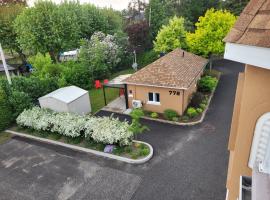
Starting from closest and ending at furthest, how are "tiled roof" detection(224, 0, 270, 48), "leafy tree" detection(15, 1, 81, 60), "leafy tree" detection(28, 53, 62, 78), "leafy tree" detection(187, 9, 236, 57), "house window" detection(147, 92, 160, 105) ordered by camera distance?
"tiled roof" detection(224, 0, 270, 48) → "house window" detection(147, 92, 160, 105) → "leafy tree" detection(28, 53, 62, 78) → "leafy tree" detection(187, 9, 236, 57) → "leafy tree" detection(15, 1, 81, 60)

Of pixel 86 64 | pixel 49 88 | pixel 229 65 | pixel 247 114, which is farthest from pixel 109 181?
pixel 229 65

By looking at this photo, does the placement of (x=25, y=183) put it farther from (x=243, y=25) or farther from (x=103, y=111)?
(x=243, y=25)

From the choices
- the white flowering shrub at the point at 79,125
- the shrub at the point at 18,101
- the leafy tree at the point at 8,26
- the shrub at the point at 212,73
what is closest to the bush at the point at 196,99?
the shrub at the point at 212,73

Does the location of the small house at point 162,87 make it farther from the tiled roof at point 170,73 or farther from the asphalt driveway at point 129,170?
the asphalt driveway at point 129,170

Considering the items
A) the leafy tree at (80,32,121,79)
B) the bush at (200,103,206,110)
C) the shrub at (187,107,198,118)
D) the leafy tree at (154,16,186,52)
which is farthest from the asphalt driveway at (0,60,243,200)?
the leafy tree at (154,16,186,52)

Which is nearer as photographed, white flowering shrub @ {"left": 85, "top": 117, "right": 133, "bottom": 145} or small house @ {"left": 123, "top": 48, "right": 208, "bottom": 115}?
white flowering shrub @ {"left": 85, "top": 117, "right": 133, "bottom": 145}

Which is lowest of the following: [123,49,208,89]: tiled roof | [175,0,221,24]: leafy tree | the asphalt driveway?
the asphalt driveway

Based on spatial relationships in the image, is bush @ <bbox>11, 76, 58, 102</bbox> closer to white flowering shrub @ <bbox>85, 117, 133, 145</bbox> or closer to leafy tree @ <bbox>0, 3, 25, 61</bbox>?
white flowering shrub @ <bbox>85, 117, 133, 145</bbox>

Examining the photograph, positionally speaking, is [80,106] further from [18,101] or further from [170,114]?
[170,114]
